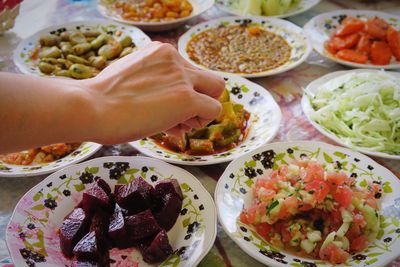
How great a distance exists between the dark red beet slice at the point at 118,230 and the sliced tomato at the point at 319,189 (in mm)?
540

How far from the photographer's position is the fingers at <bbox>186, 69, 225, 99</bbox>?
4.45 ft

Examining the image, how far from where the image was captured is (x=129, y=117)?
1.14 metres

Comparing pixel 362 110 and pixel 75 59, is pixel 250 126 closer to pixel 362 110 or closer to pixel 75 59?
pixel 362 110

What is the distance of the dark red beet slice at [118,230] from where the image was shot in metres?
1.27

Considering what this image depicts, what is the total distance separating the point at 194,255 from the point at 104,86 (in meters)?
0.50

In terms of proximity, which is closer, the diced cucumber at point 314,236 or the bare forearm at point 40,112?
the bare forearm at point 40,112

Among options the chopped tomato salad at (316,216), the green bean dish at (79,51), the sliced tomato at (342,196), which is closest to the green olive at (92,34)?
the green bean dish at (79,51)

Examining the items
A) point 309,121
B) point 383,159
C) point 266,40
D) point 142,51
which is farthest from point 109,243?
point 266,40

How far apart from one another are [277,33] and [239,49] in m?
0.29

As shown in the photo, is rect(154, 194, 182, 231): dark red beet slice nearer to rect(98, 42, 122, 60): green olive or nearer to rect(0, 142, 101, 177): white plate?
rect(0, 142, 101, 177): white plate

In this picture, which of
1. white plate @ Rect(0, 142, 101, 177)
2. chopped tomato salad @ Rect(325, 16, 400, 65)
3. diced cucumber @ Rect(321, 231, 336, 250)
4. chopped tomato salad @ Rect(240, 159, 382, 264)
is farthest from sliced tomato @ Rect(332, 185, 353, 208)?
chopped tomato salad @ Rect(325, 16, 400, 65)

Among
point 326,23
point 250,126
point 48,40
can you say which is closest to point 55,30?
point 48,40

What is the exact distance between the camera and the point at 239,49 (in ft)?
8.04

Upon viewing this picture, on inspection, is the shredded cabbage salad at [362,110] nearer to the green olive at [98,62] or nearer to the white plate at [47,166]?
the white plate at [47,166]
